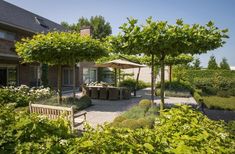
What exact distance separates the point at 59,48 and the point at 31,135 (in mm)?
8668

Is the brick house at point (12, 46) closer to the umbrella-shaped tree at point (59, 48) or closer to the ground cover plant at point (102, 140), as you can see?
the umbrella-shaped tree at point (59, 48)

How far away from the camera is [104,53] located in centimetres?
1262

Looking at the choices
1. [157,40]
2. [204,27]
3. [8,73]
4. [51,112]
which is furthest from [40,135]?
[8,73]

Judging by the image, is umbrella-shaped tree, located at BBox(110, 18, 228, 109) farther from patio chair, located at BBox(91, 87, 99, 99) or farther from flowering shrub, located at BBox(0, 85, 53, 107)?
patio chair, located at BBox(91, 87, 99, 99)

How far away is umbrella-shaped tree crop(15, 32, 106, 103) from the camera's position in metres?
10.8

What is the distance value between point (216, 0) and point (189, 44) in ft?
11.7

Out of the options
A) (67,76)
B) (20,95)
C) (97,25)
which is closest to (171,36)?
(20,95)

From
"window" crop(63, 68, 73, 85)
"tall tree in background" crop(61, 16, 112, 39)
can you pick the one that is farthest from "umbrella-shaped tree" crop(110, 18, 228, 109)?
"tall tree in background" crop(61, 16, 112, 39)

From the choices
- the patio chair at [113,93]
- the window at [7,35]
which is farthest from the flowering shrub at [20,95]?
the window at [7,35]

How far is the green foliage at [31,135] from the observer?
7.03 feet

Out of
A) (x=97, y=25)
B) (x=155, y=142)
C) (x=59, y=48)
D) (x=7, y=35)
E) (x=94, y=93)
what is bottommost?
(x=94, y=93)

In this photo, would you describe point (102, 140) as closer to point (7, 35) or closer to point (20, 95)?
point (20, 95)

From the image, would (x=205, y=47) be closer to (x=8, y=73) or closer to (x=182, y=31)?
(x=182, y=31)

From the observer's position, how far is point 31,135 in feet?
8.11
